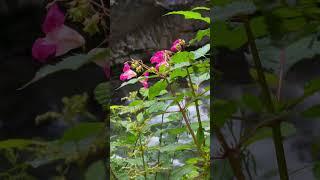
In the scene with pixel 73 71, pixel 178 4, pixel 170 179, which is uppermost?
pixel 178 4

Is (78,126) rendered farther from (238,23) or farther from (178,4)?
(178,4)

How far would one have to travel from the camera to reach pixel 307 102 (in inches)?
21.0

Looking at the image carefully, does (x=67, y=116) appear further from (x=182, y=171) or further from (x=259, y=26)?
(x=182, y=171)

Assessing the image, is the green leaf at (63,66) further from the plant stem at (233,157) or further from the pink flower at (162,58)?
the pink flower at (162,58)

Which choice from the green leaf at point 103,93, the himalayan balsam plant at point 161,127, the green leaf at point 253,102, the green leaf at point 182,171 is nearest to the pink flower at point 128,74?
the himalayan balsam plant at point 161,127

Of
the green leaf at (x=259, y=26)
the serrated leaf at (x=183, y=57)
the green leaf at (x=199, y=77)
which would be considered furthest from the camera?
the green leaf at (x=199, y=77)

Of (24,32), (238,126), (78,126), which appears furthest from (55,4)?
(238,126)

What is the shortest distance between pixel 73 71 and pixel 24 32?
8 cm

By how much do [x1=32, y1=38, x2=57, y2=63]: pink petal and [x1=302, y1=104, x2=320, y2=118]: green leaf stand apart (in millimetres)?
339

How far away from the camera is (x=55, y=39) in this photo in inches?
23.5

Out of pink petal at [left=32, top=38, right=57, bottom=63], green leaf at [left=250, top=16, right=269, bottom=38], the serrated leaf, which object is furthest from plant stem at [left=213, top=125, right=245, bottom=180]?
the serrated leaf

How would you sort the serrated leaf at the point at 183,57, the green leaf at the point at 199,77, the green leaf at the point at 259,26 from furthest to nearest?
the green leaf at the point at 199,77, the serrated leaf at the point at 183,57, the green leaf at the point at 259,26

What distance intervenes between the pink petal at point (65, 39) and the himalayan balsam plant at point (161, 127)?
0.71m

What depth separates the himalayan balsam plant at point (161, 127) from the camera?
53.1 inches
